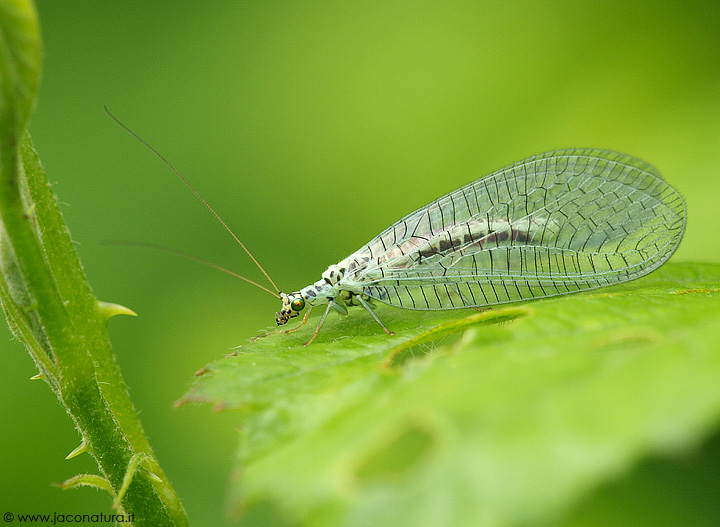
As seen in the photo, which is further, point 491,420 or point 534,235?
point 534,235

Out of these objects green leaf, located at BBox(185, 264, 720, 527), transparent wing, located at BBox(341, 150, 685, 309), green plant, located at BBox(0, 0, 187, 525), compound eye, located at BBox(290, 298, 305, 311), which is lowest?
transparent wing, located at BBox(341, 150, 685, 309)

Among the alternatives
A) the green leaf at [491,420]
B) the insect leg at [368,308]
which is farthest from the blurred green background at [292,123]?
the green leaf at [491,420]

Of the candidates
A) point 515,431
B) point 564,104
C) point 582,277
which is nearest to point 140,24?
point 564,104

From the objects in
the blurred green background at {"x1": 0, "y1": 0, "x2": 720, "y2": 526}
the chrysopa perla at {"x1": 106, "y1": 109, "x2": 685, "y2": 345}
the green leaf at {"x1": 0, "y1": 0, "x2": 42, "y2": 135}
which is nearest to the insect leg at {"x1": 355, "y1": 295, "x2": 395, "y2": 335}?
the chrysopa perla at {"x1": 106, "y1": 109, "x2": 685, "y2": 345}

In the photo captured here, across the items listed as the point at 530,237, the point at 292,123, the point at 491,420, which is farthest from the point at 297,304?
the point at 292,123

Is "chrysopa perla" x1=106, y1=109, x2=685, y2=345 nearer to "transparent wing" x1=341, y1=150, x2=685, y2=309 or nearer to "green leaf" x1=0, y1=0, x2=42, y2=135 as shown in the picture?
"transparent wing" x1=341, y1=150, x2=685, y2=309

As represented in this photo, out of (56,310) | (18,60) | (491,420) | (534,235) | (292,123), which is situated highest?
(18,60)

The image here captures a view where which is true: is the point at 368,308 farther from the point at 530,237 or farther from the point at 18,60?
the point at 18,60

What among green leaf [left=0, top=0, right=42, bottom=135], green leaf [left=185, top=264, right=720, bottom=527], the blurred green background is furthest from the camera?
the blurred green background
